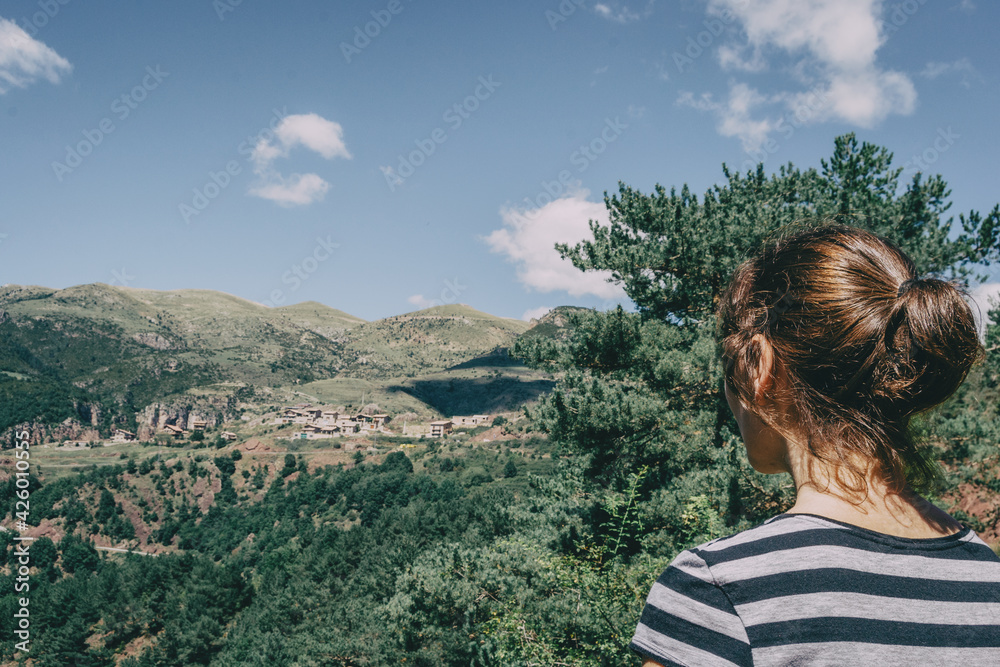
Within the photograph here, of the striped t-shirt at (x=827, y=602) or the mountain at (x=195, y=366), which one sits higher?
the mountain at (x=195, y=366)

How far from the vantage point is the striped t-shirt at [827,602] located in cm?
75

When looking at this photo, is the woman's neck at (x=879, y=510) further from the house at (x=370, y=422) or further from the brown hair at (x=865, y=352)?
the house at (x=370, y=422)

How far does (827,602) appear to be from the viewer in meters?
0.76

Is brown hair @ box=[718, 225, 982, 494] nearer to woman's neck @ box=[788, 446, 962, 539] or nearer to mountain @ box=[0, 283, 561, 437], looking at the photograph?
woman's neck @ box=[788, 446, 962, 539]

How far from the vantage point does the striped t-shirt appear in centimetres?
75

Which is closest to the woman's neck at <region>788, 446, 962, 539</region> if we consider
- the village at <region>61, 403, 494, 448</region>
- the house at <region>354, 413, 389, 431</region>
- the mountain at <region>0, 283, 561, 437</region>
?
the mountain at <region>0, 283, 561, 437</region>

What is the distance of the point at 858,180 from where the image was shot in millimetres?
11359

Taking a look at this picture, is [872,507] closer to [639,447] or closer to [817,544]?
[817,544]

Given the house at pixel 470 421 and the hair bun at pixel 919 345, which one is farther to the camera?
the house at pixel 470 421

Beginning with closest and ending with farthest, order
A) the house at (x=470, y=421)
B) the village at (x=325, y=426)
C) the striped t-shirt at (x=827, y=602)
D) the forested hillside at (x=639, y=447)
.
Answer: the striped t-shirt at (x=827, y=602), the forested hillside at (x=639, y=447), the village at (x=325, y=426), the house at (x=470, y=421)

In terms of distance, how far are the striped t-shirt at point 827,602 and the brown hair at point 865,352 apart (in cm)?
15

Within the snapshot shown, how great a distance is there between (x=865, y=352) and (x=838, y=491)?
26 cm

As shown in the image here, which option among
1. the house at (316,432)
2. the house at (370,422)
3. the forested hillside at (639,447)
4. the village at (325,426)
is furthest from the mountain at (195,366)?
the forested hillside at (639,447)

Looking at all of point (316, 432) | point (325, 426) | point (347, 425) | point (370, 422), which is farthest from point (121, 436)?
point (370, 422)
